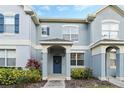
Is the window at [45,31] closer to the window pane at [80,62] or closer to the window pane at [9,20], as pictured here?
the window pane at [80,62]

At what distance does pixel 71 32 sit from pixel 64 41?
3.82 meters

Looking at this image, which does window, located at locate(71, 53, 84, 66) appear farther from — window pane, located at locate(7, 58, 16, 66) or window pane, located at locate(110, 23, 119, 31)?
window pane, located at locate(7, 58, 16, 66)

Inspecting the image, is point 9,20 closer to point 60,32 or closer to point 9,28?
point 9,28

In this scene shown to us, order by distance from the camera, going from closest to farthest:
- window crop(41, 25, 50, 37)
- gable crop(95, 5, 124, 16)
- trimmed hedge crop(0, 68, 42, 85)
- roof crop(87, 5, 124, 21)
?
1. trimmed hedge crop(0, 68, 42, 85)
2. roof crop(87, 5, 124, 21)
3. gable crop(95, 5, 124, 16)
4. window crop(41, 25, 50, 37)

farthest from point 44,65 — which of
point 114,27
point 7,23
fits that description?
point 114,27

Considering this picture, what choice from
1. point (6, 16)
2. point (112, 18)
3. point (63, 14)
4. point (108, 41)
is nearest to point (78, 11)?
point (63, 14)

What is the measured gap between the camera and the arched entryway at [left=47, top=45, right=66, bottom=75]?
26.6 meters

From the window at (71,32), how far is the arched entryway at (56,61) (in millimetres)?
1436

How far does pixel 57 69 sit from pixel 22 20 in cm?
653

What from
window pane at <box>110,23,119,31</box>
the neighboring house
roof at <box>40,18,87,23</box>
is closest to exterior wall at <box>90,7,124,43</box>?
the neighboring house

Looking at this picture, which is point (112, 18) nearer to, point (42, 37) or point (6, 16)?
point (42, 37)

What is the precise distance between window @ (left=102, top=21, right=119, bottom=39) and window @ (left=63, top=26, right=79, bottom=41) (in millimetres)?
2763

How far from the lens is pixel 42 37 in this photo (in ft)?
88.3

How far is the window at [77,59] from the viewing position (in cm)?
2692
